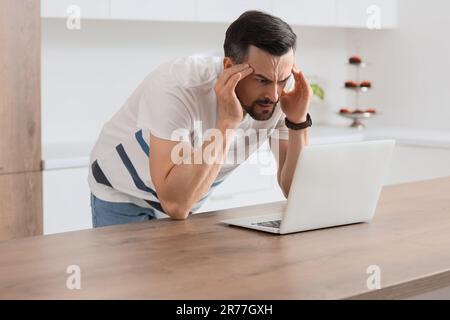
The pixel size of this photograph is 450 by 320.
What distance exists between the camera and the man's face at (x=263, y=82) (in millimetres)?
2312

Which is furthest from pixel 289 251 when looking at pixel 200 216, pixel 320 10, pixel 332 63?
pixel 332 63

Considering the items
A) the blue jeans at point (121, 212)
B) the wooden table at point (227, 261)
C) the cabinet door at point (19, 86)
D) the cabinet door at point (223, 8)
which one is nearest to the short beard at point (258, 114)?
the wooden table at point (227, 261)

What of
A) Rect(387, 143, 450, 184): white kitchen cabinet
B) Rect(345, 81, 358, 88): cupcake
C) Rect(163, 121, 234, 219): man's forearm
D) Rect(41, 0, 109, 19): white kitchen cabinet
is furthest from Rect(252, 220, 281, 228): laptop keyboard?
Rect(345, 81, 358, 88): cupcake

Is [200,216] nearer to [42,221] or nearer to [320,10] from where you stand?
[42,221]

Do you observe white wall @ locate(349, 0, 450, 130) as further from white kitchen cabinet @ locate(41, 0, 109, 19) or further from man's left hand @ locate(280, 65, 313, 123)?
man's left hand @ locate(280, 65, 313, 123)

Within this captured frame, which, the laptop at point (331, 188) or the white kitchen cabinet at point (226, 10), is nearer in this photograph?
the laptop at point (331, 188)

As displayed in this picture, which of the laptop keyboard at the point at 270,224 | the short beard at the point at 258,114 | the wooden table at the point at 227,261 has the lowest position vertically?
the wooden table at the point at 227,261

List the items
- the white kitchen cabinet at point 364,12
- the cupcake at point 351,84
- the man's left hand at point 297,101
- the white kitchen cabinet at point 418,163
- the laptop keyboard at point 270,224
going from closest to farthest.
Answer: the laptop keyboard at point 270,224, the man's left hand at point 297,101, the white kitchen cabinet at point 418,163, the white kitchen cabinet at point 364,12, the cupcake at point 351,84

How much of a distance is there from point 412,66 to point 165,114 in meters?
3.29

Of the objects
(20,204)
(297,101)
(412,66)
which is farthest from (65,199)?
(412,66)

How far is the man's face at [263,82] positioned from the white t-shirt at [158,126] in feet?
0.39

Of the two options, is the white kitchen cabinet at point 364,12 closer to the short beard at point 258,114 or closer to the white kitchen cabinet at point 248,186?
the white kitchen cabinet at point 248,186

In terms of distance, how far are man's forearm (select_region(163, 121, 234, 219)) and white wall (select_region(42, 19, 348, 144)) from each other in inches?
82.4

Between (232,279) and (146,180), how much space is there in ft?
3.17
